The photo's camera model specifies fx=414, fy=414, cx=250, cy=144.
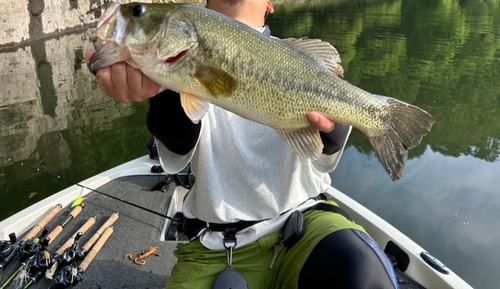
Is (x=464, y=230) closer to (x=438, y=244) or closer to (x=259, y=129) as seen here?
(x=438, y=244)

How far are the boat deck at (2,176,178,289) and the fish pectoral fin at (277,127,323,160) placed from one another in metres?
1.81

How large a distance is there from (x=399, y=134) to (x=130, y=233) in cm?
267

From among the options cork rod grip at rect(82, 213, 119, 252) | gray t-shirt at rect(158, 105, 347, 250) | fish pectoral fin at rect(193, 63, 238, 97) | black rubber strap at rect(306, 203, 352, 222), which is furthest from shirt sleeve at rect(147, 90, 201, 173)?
cork rod grip at rect(82, 213, 119, 252)

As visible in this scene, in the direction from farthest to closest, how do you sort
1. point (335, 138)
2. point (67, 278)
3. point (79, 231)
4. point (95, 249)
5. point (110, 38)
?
1. point (79, 231)
2. point (95, 249)
3. point (67, 278)
4. point (335, 138)
5. point (110, 38)

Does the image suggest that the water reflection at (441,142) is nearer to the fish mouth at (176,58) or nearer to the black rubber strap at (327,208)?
the black rubber strap at (327,208)

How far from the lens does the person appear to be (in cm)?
224

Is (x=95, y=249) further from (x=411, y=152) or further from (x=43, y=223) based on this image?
(x=411, y=152)

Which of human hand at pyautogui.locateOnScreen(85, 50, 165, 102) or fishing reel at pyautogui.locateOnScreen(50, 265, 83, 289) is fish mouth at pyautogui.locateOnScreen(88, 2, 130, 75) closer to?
human hand at pyautogui.locateOnScreen(85, 50, 165, 102)

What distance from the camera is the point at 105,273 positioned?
131 inches

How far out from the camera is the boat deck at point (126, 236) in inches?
128

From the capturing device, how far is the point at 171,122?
2201 mm

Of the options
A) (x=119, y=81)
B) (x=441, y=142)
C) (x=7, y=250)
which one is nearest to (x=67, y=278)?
(x=7, y=250)

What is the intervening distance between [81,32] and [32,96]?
16.7 metres

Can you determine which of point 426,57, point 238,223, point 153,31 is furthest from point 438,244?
point 426,57
